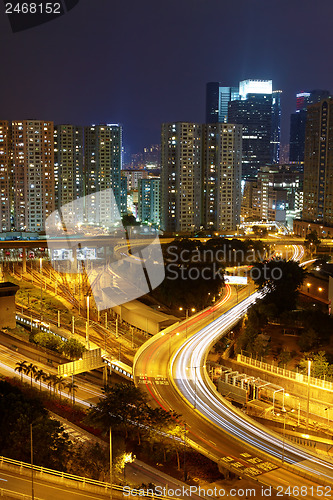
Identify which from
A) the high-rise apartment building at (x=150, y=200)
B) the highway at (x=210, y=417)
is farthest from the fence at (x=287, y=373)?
the high-rise apartment building at (x=150, y=200)

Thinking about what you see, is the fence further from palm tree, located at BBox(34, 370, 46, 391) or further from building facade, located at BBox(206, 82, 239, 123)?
building facade, located at BBox(206, 82, 239, 123)

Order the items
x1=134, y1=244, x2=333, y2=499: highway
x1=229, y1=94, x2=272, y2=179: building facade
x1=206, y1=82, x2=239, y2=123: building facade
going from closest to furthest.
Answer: x1=134, y1=244, x2=333, y2=499: highway < x1=229, y1=94, x2=272, y2=179: building facade < x1=206, y1=82, x2=239, y2=123: building facade

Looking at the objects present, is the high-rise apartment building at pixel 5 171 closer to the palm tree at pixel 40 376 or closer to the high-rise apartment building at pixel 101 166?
the high-rise apartment building at pixel 101 166

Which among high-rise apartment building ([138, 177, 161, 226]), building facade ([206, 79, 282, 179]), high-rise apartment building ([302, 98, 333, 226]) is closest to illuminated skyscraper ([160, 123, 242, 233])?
high-rise apartment building ([302, 98, 333, 226])

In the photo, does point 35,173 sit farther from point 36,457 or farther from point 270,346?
point 36,457

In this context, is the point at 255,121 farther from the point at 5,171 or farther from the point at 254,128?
the point at 5,171

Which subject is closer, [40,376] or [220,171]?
[40,376]

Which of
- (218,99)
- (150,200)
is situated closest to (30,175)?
(150,200)
